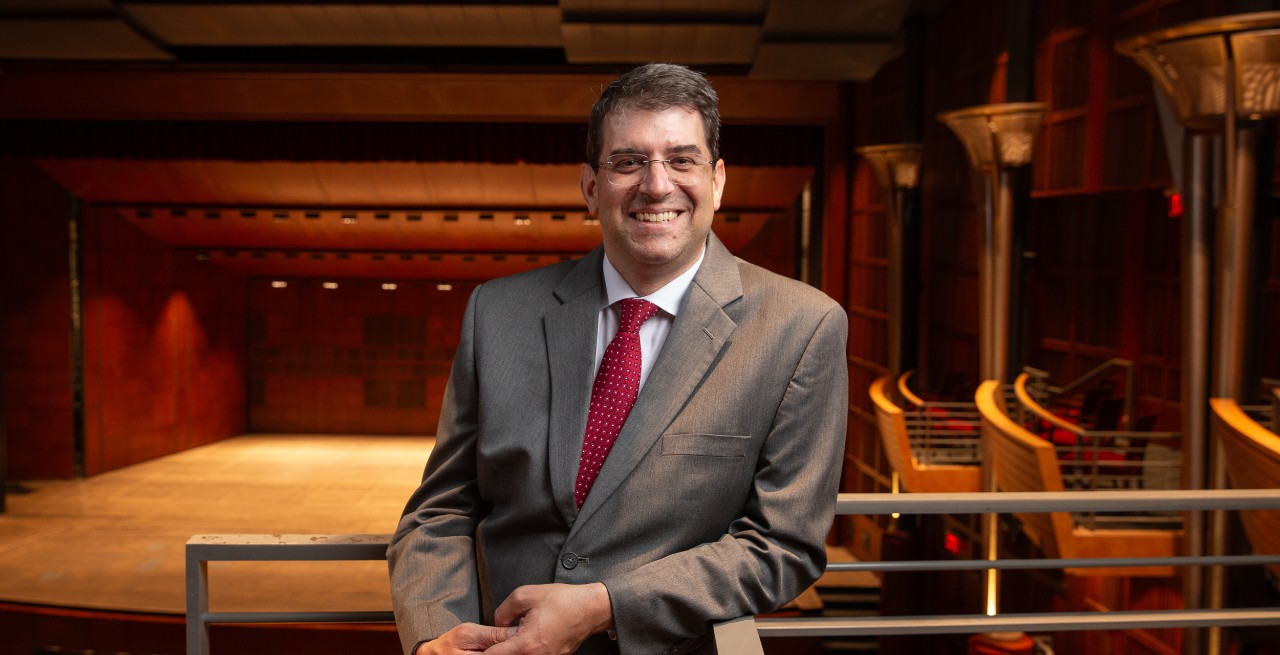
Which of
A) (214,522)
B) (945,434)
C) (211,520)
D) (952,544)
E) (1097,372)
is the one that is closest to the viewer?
(1097,372)

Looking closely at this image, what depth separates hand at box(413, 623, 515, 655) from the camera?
148 cm

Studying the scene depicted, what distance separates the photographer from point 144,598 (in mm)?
10070

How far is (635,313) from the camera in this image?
165 cm

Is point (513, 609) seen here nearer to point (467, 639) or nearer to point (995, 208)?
point (467, 639)

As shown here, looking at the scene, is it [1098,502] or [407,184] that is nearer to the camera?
[1098,502]

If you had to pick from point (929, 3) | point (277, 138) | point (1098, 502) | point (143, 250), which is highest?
point (929, 3)

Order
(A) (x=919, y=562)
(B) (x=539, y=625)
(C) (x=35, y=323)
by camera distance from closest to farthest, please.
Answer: (B) (x=539, y=625) → (A) (x=919, y=562) → (C) (x=35, y=323)

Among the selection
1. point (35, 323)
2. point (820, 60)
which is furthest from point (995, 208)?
point (35, 323)

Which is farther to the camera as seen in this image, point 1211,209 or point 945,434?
point 945,434

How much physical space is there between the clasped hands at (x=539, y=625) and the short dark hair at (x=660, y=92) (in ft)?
2.22

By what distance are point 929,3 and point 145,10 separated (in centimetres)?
726

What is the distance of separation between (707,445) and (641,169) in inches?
16.4

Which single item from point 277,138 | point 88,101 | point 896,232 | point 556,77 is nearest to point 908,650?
point 896,232

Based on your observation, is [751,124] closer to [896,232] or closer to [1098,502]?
[896,232]
